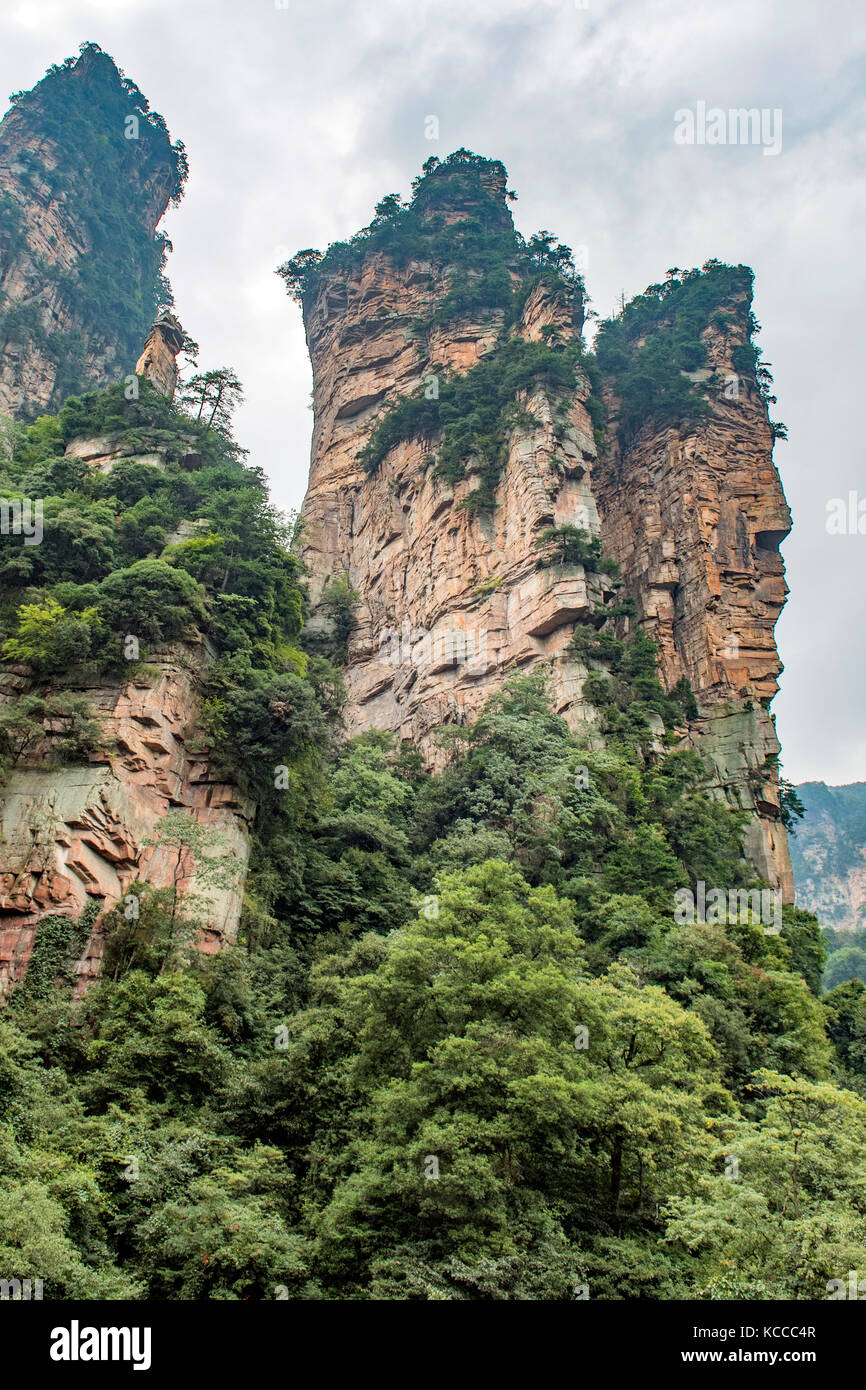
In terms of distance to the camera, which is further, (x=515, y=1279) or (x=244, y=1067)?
(x=244, y=1067)

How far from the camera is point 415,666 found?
38.8 m

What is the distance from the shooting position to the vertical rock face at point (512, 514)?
3619 cm

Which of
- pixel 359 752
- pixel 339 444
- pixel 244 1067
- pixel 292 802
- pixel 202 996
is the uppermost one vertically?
pixel 339 444

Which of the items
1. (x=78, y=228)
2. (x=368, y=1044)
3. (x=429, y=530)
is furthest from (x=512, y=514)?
(x=78, y=228)

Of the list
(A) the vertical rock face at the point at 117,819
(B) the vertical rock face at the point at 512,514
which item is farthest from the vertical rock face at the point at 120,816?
(B) the vertical rock face at the point at 512,514

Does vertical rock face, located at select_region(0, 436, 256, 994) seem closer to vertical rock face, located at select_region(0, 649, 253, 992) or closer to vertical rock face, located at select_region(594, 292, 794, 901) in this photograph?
vertical rock face, located at select_region(0, 649, 253, 992)

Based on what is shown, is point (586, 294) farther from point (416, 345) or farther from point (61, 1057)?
point (61, 1057)

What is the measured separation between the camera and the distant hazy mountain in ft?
343

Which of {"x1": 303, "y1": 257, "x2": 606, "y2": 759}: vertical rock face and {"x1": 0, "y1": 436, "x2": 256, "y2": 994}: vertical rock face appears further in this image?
{"x1": 303, "y1": 257, "x2": 606, "y2": 759}: vertical rock face

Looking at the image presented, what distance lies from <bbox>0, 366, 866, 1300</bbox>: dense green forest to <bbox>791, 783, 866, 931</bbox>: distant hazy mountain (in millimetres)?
83195

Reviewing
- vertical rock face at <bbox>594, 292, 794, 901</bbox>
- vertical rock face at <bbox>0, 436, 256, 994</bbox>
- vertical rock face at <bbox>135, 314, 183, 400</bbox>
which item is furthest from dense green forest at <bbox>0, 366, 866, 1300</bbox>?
vertical rock face at <bbox>594, 292, 794, 901</bbox>
